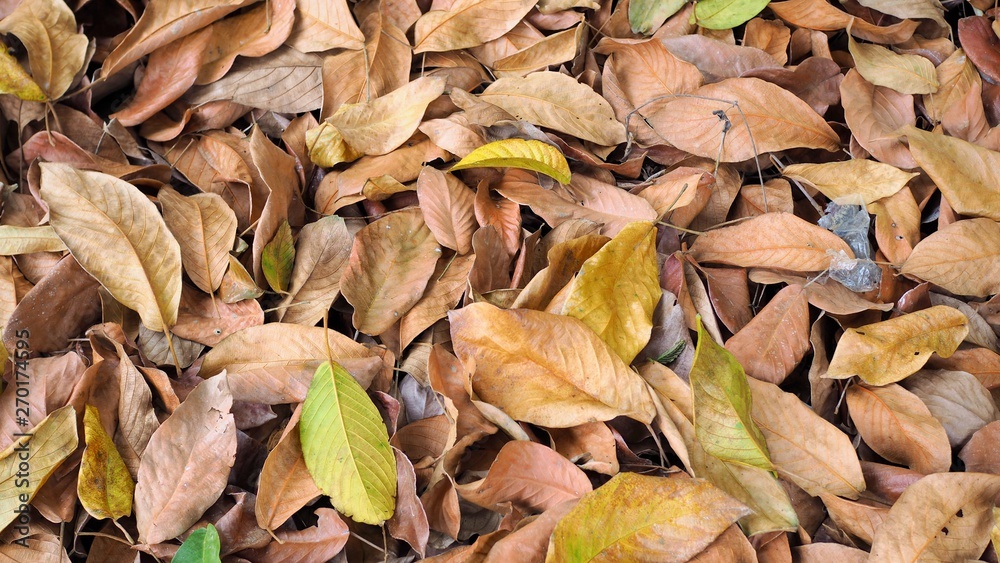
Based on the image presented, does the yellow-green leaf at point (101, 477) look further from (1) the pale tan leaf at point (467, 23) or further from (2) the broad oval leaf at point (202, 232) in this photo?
(1) the pale tan leaf at point (467, 23)

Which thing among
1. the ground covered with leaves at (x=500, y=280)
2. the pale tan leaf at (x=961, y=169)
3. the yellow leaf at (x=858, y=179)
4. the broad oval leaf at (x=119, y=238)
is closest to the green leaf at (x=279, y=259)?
the ground covered with leaves at (x=500, y=280)

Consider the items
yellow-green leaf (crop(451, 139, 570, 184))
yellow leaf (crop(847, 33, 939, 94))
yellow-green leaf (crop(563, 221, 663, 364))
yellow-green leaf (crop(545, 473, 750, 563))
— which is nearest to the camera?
yellow-green leaf (crop(545, 473, 750, 563))

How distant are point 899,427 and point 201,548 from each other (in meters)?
0.77

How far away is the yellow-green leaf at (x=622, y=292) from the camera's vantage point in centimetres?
79

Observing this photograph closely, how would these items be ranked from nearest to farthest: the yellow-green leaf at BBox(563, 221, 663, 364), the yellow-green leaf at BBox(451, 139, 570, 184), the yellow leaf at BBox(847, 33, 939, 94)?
1. the yellow-green leaf at BBox(563, 221, 663, 364)
2. the yellow-green leaf at BBox(451, 139, 570, 184)
3. the yellow leaf at BBox(847, 33, 939, 94)

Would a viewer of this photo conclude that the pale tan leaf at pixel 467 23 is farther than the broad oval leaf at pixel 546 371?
Yes

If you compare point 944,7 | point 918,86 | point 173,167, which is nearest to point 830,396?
point 918,86

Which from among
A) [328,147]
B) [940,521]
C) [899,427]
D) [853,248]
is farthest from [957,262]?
[328,147]

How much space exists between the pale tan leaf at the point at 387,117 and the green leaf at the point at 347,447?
1.07ft

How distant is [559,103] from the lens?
993 mm

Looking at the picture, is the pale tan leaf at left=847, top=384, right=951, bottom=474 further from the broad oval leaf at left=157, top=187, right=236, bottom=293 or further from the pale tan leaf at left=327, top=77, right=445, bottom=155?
the broad oval leaf at left=157, top=187, right=236, bottom=293

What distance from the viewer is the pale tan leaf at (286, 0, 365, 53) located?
1.02 m

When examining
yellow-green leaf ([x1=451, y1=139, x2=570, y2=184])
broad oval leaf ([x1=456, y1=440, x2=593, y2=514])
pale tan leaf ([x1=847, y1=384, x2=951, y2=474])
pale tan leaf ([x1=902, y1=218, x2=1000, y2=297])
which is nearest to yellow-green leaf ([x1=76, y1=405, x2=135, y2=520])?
broad oval leaf ([x1=456, y1=440, x2=593, y2=514])

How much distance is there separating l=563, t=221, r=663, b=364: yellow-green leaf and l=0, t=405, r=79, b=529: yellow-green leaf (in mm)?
567
